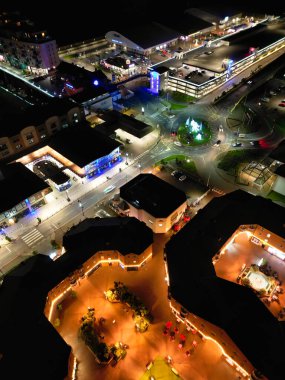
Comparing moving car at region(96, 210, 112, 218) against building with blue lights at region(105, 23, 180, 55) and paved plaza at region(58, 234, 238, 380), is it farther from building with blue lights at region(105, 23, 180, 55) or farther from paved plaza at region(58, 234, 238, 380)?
building with blue lights at region(105, 23, 180, 55)

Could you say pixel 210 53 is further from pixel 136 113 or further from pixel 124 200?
pixel 124 200

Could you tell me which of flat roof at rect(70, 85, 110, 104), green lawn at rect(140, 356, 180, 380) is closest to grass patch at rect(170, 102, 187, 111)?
flat roof at rect(70, 85, 110, 104)

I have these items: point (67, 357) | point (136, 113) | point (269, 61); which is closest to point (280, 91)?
point (269, 61)

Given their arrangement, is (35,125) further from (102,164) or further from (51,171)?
(102,164)

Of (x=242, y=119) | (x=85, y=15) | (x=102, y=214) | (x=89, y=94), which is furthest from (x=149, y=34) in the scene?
(x=102, y=214)

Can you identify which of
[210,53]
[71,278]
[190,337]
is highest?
[210,53]
